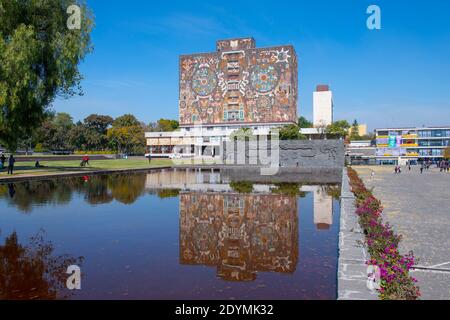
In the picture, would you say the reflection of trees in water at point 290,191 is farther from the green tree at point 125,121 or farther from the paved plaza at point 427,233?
the green tree at point 125,121

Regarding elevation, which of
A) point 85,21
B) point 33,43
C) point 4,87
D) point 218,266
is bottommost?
point 218,266

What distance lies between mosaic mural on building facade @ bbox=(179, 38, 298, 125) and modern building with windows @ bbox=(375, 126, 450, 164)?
92.3 feet

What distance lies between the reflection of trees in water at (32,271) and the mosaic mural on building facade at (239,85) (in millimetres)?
70356

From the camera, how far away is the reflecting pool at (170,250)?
18.4ft

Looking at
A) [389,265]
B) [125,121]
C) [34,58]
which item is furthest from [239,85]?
[389,265]

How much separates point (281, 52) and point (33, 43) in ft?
195

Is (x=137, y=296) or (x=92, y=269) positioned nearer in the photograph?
(x=137, y=296)

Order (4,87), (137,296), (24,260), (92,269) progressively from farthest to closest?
(4,87) < (24,260) < (92,269) < (137,296)

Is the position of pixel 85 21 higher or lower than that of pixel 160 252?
higher

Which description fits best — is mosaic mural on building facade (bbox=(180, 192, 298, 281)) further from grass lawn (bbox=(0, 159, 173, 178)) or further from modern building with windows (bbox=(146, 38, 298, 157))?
modern building with windows (bbox=(146, 38, 298, 157))

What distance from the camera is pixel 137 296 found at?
528 centimetres
